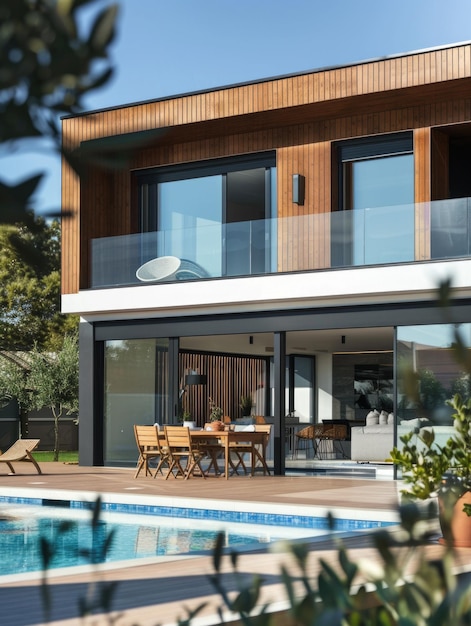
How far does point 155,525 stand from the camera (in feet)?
35.1

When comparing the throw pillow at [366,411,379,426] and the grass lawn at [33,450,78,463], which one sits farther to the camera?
the grass lawn at [33,450,78,463]

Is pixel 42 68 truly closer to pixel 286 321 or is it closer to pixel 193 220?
pixel 286 321

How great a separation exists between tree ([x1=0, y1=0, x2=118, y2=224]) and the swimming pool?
297 inches

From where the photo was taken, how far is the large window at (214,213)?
15.8 metres

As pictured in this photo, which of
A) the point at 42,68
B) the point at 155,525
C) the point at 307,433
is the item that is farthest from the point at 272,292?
the point at 42,68

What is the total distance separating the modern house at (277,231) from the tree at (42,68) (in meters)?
12.2

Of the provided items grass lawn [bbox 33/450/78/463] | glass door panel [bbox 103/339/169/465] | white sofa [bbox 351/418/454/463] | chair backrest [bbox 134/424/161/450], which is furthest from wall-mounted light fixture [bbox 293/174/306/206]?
grass lawn [bbox 33/450/78/463]

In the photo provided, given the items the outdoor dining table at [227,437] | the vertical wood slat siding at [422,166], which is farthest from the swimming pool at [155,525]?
the vertical wood slat siding at [422,166]

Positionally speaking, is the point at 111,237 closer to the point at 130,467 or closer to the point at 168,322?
the point at 168,322

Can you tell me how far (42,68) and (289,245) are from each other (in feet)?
48.2

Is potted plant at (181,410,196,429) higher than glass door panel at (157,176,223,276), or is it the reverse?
glass door panel at (157,176,223,276)

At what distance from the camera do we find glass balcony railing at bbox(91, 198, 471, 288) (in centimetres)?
1423

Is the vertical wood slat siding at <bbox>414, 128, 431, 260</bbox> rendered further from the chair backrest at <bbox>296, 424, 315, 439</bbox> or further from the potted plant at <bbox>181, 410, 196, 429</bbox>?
the chair backrest at <bbox>296, 424, 315, 439</bbox>

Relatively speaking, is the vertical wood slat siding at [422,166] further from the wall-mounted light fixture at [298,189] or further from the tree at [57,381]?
the tree at [57,381]
